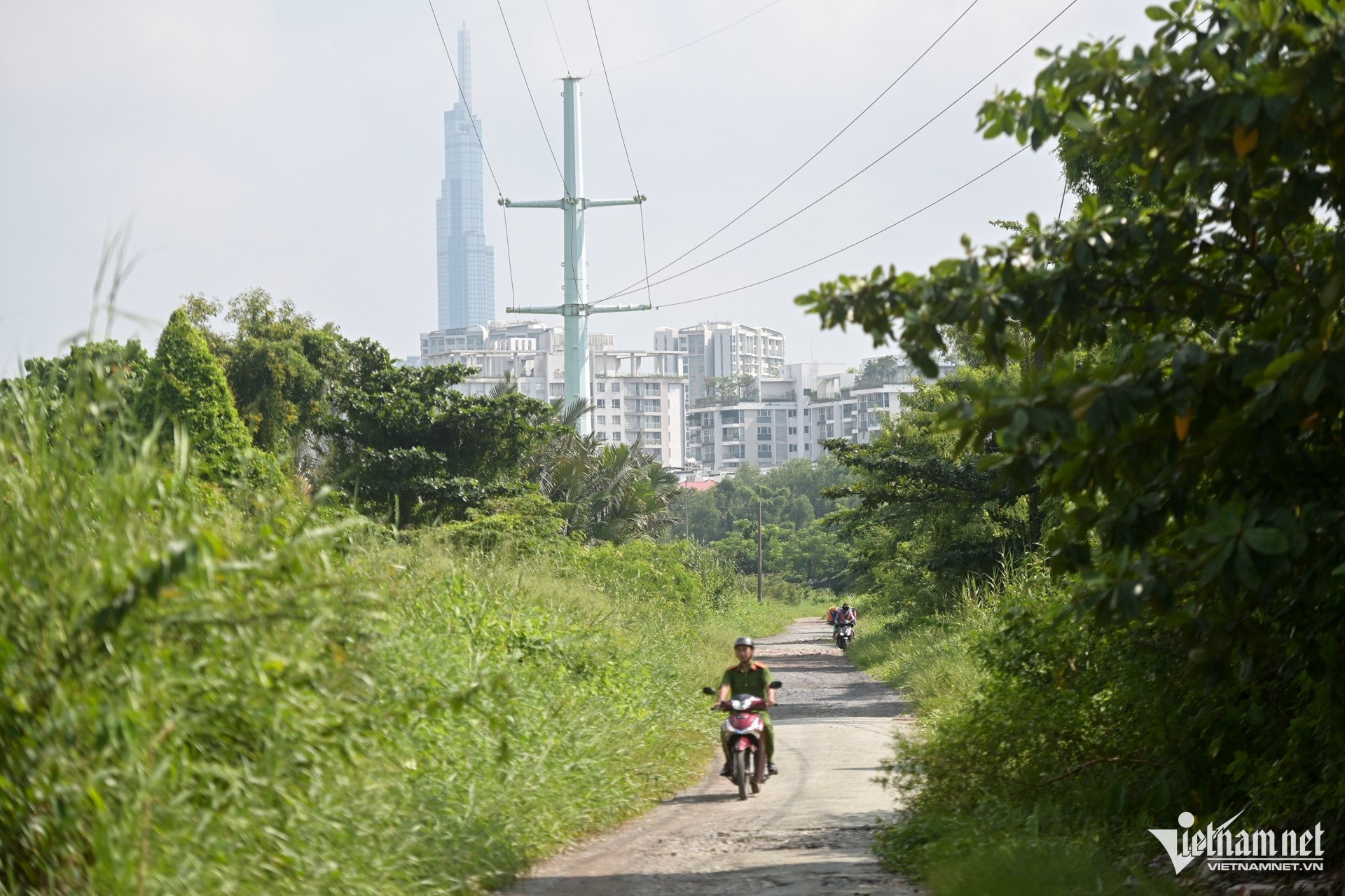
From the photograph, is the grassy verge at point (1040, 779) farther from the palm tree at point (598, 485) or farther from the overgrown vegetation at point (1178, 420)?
the palm tree at point (598, 485)

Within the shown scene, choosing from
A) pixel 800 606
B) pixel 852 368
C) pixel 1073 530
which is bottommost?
pixel 800 606

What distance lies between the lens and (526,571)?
677 inches

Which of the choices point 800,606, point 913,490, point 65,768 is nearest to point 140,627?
point 65,768

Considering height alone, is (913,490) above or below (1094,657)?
above

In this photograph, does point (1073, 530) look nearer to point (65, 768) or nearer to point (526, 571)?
point (65, 768)

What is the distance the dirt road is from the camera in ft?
26.9

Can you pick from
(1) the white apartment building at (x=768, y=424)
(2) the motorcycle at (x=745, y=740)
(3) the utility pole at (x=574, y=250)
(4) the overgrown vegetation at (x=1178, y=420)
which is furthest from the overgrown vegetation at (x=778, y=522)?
(4) the overgrown vegetation at (x=1178, y=420)

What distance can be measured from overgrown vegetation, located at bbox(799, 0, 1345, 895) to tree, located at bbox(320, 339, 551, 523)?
22.4 m

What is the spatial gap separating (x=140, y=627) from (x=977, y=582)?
22.1 meters

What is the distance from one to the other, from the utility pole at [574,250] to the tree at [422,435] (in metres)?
16.5

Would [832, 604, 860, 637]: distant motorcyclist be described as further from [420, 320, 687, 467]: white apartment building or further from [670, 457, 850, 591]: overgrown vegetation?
[420, 320, 687, 467]: white apartment building

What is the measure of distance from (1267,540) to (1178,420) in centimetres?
59

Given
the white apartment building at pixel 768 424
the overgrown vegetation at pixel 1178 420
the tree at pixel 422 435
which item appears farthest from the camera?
the white apartment building at pixel 768 424

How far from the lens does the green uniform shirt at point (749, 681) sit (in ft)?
43.6
